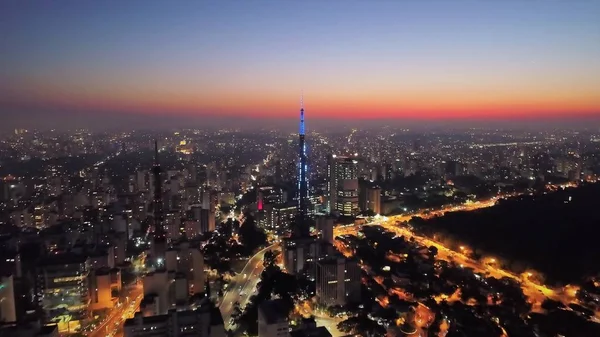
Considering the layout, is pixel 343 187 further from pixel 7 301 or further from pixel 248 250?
pixel 7 301

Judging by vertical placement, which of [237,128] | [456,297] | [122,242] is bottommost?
[456,297]

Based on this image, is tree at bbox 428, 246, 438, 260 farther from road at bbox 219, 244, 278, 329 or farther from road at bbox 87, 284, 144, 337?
road at bbox 87, 284, 144, 337

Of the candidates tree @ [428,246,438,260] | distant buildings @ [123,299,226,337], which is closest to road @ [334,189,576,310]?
tree @ [428,246,438,260]

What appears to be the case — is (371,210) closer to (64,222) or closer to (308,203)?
(308,203)

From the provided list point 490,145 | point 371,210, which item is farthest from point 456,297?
point 490,145

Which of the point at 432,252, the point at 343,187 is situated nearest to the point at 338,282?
the point at 432,252
